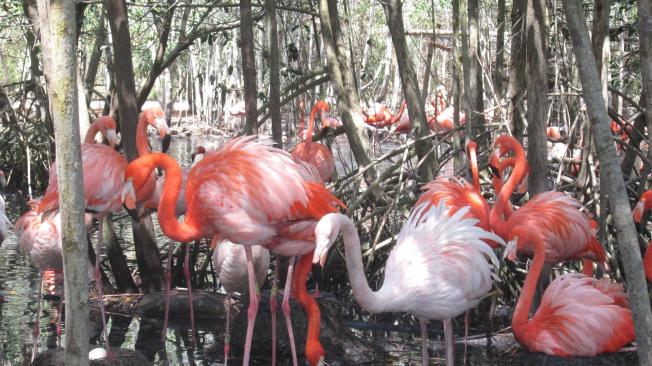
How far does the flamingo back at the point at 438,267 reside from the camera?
4.49 m

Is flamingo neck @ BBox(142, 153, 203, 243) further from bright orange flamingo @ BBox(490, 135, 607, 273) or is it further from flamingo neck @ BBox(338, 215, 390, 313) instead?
bright orange flamingo @ BBox(490, 135, 607, 273)

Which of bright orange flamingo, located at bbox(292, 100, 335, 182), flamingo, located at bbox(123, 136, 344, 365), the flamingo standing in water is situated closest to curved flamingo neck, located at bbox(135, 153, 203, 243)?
flamingo, located at bbox(123, 136, 344, 365)

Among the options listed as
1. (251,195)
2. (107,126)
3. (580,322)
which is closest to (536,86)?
(580,322)

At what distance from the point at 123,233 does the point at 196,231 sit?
18.2ft

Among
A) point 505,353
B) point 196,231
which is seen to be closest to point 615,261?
point 505,353

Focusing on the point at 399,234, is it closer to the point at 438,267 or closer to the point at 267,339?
the point at 438,267

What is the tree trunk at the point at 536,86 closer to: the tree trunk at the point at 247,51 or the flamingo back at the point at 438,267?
the flamingo back at the point at 438,267

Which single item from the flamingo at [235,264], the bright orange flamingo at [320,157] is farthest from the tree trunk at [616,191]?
the bright orange flamingo at [320,157]

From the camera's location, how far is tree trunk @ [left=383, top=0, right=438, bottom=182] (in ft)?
21.4

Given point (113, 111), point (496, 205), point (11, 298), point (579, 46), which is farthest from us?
point (113, 111)

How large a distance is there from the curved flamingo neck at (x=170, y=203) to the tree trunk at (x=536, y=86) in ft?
7.06

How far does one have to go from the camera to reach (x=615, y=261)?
6129 mm

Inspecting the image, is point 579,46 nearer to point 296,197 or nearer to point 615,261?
point 296,197

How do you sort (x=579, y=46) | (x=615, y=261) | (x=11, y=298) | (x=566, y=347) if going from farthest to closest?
(x=11, y=298), (x=615, y=261), (x=566, y=347), (x=579, y=46)
